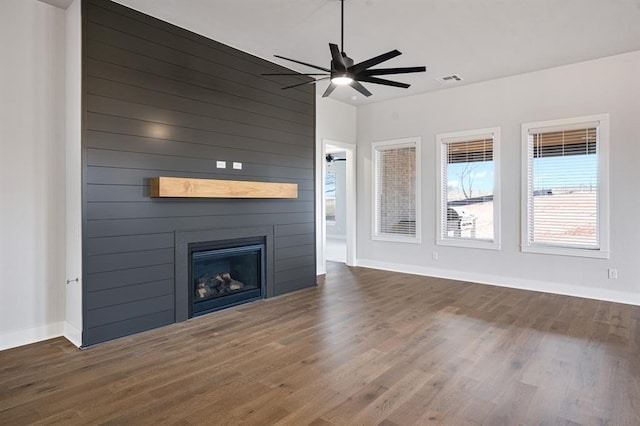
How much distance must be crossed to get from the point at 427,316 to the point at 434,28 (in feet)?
10.4

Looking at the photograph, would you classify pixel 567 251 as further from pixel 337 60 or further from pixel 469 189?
pixel 337 60

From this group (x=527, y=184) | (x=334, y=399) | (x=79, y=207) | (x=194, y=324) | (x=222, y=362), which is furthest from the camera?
(x=527, y=184)

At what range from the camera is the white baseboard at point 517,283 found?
4866 millimetres

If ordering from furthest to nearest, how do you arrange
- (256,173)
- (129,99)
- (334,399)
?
(256,173) → (129,99) → (334,399)

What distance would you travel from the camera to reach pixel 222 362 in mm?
3078

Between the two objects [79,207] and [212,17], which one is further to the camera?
[212,17]

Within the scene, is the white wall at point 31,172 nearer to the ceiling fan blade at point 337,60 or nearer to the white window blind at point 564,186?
the ceiling fan blade at point 337,60

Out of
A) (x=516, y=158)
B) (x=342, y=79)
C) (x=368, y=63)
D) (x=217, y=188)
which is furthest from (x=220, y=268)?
(x=516, y=158)

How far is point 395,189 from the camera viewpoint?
7090mm

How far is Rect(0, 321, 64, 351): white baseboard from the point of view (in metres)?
3.36

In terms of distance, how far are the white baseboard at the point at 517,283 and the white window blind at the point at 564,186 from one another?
0.57 metres

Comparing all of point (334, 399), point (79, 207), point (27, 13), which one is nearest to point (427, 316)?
point (334, 399)

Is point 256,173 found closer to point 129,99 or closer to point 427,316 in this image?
point 129,99

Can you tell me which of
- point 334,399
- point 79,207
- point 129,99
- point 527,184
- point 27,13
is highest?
point 27,13
